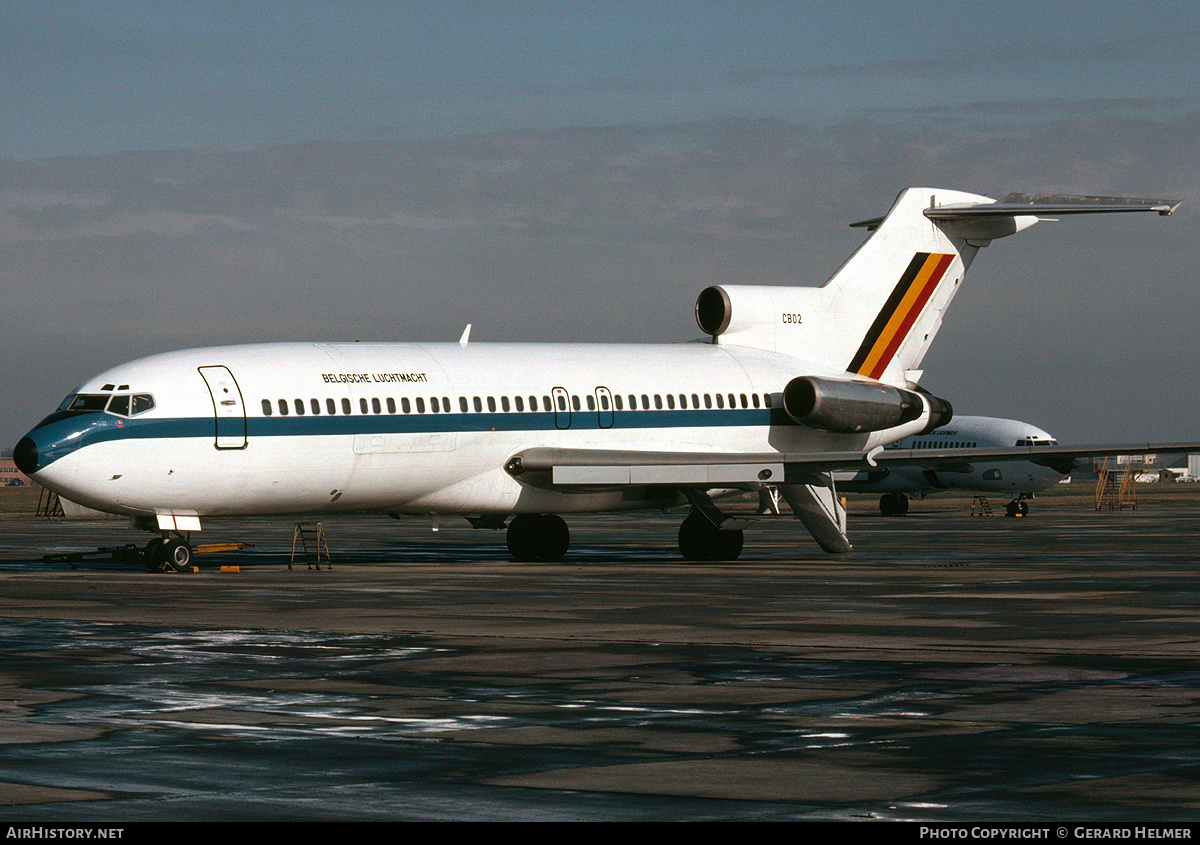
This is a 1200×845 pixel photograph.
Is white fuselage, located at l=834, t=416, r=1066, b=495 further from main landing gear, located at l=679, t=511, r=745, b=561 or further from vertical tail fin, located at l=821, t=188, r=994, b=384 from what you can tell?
main landing gear, located at l=679, t=511, r=745, b=561

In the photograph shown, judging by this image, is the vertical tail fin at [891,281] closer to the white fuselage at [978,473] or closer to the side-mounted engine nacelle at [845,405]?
the side-mounted engine nacelle at [845,405]

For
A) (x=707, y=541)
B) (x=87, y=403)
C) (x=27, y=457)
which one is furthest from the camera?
(x=707, y=541)

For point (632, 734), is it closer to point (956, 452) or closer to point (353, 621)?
point (353, 621)

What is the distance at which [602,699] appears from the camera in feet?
41.4

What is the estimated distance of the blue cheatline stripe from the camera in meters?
28.7

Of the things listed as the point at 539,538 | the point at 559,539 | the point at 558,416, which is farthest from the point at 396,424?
the point at 559,539

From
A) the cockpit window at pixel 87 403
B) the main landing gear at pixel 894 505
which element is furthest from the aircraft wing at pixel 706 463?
the main landing gear at pixel 894 505

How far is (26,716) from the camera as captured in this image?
1166cm

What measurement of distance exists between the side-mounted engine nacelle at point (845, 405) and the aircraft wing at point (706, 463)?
2370mm

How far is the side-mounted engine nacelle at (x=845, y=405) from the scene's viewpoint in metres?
36.1

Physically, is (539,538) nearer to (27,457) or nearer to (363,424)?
(363,424)

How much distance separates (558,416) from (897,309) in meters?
9.77

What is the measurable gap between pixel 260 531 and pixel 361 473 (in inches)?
1162
